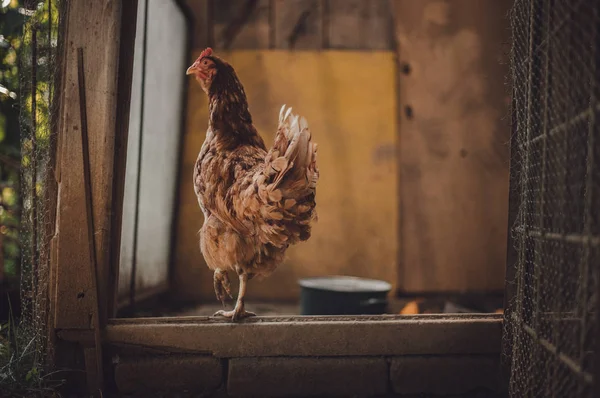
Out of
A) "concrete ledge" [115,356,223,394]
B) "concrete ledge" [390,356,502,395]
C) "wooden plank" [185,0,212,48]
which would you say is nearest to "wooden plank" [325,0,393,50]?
"wooden plank" [185,0,212,48]

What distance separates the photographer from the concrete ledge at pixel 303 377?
2496mm

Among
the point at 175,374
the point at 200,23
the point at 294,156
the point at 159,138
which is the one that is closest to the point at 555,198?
the point at 294,156

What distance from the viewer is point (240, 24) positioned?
15.2ft

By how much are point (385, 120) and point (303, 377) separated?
2.98 m

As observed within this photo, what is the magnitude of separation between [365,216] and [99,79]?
296 cm

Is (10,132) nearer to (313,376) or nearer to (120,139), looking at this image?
(120,139)

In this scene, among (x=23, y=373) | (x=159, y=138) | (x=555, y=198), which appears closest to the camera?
(x=555, y=198)

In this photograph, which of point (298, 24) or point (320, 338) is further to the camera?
point (298, 24)

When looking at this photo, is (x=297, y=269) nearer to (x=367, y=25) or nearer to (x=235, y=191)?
(x=235, y=191)

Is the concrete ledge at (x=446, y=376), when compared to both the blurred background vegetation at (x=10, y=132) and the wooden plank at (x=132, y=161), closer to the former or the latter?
the wooden plank at (x=132, y=161)

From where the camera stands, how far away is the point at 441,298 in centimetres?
448

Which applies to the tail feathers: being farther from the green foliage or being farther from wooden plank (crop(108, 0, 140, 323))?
the green foliage

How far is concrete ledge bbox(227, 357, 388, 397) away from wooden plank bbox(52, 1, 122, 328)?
881 millimetres

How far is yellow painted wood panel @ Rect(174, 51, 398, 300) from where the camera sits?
463 centimetres
